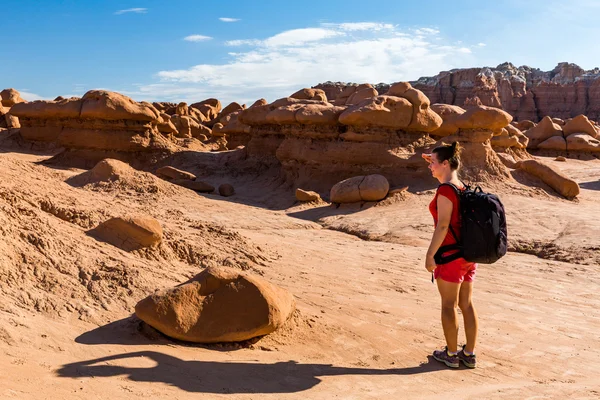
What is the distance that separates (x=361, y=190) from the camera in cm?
1205

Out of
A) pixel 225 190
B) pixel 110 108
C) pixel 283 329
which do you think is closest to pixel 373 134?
pixel 225 190

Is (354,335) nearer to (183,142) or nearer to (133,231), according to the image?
(133,231)

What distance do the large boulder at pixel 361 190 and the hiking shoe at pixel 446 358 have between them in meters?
8.25

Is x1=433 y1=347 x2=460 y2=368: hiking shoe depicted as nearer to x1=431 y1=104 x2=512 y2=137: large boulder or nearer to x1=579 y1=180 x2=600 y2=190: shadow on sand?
x1=431 y1=104 x2=512 y2=137: large boulder

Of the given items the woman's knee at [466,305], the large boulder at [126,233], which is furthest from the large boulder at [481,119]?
the woman's knee at [466,305]

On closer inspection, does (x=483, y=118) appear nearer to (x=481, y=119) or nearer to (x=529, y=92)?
(x=481, y=119)

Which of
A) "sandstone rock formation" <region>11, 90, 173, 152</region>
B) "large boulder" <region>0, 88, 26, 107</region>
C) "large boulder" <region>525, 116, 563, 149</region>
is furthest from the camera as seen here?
"large boulder" <region>525, 116, 563, 149</region>

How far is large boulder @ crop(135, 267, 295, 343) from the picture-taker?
368cm

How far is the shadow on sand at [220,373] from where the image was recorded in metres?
3.07

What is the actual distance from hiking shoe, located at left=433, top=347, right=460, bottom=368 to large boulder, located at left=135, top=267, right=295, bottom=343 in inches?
44.7

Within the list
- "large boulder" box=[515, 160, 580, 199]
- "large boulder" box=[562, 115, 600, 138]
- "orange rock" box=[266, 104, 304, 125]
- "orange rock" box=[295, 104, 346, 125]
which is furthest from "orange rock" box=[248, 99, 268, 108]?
"large boulder" box=[562, 115, 600, 138]

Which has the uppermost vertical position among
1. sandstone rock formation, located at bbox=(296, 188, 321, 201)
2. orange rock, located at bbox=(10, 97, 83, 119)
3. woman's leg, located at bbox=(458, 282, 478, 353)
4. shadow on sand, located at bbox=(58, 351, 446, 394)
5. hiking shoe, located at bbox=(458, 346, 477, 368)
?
orange rock, located at bbox=(10, 97, 83, 119)

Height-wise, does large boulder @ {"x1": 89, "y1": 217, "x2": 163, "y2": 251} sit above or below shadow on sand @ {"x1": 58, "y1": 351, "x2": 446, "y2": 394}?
above

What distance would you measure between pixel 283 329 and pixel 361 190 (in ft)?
26.8
